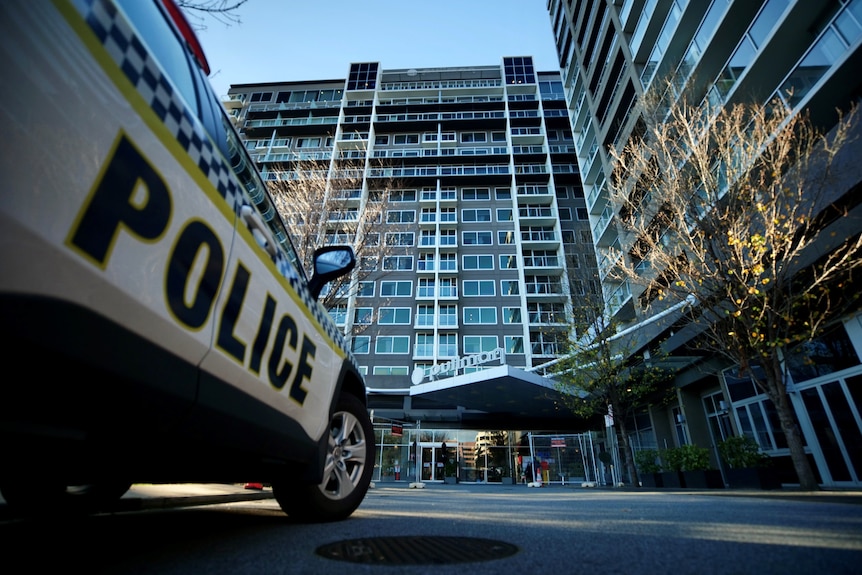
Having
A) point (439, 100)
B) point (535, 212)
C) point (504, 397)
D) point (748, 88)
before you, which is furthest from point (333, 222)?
point (439, 100)

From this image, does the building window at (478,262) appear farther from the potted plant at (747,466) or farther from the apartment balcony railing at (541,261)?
the potted plant at (747,466)

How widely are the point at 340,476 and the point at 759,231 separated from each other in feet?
33.1

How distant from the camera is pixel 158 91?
3.90 ft

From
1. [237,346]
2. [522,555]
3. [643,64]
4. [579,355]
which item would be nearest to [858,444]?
[579,355]

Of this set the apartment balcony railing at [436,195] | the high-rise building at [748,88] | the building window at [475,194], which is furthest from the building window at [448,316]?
the high-rise building at [748,88]

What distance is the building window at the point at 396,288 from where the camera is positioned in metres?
33.1

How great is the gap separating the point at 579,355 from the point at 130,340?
1602cm

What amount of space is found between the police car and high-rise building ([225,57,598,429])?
20.5 meters

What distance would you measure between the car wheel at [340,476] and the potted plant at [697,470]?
12.2 metres

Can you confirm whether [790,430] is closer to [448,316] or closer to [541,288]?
[448,316]

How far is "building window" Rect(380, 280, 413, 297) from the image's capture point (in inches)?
1304

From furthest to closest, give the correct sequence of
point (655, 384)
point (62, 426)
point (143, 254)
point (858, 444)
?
point (655, 384)
point (858, 444)
point (143, 254)
point (62, 426)

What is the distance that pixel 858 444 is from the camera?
941 cm

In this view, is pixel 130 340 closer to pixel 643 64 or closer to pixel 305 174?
pixel 305 174
